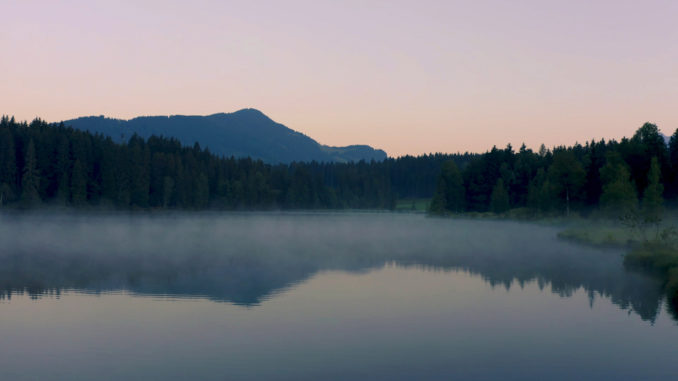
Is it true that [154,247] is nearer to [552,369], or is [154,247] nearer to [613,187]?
[552,369]

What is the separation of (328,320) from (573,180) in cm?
8841

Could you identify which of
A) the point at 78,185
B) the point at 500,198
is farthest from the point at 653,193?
the point at 78,185

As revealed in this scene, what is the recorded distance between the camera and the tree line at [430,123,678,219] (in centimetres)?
8138

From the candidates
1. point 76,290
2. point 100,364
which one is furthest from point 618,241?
point 100,364

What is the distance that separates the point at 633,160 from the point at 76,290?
89043mm

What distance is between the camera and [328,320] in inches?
920

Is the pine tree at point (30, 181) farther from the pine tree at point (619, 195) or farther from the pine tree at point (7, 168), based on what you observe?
the pine tree at point (619, 195)

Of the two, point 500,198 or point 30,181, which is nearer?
point 500,198

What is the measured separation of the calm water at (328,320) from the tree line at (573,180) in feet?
107

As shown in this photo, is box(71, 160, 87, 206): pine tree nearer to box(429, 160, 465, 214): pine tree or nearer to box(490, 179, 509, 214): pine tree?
box(429, 160, 465, 214): pine tree

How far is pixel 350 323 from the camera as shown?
22.9 meters

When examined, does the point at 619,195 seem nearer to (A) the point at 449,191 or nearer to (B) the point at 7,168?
(A) the point at 449,191

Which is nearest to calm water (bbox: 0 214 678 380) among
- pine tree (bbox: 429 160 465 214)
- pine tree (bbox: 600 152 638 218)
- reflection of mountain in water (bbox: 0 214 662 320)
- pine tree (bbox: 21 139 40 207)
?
reflection of mountain in water (bbox: 0 214 662 320)

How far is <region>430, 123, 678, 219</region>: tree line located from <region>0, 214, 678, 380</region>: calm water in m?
32.6
